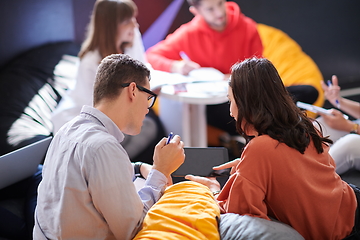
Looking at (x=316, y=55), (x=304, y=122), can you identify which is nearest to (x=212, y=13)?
(x=316, y=55)

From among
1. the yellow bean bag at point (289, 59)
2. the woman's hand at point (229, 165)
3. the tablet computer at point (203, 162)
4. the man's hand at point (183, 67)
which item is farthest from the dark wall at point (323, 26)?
the woman's hand at point (229, 165)

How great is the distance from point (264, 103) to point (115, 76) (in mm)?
471

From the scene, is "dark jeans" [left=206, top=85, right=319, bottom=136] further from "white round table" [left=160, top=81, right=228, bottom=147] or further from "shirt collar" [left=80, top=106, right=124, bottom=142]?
"shirt collar" [left=80, top=106, right=124, bottom=142]

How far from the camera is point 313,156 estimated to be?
1212 mm

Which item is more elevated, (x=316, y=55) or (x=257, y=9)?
(x=257, y=9)

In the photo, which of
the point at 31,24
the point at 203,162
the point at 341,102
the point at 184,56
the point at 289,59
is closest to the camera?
the point at 203,162

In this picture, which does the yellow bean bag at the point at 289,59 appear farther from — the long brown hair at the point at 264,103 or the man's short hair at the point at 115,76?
the man's short hair at the point at 115,76

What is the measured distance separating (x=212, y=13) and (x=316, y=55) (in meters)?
1.17

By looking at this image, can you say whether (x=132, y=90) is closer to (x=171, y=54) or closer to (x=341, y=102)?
(x=341, y=102)

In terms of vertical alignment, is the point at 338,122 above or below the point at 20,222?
above

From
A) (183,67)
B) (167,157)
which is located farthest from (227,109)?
(167,157)

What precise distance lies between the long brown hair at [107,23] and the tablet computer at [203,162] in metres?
1.18

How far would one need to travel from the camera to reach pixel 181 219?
1129 millimetres

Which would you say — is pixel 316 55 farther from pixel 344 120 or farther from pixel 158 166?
pixel 158 166
